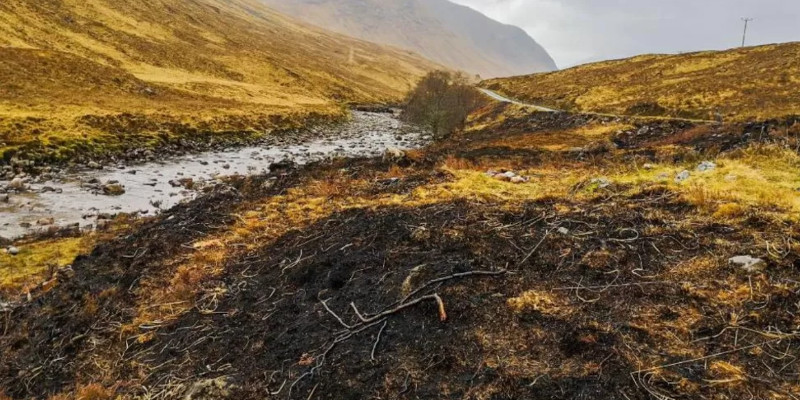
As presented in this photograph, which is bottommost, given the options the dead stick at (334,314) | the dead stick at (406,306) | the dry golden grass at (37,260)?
the dry golden grass at (37,260)

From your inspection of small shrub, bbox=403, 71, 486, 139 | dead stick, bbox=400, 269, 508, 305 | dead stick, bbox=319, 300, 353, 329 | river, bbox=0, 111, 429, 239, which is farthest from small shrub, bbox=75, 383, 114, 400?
small shrub, bbox=403, 71, 486, 139

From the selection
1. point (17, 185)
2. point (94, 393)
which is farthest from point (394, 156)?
point (17, 185)

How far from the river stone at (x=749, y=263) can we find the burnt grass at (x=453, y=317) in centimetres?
13

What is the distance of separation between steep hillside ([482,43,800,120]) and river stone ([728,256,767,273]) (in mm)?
23185

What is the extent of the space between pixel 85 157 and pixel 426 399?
2745 centimetres

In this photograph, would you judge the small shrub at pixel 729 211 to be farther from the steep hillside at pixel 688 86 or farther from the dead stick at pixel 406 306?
the steep hillside at pixel 688 86

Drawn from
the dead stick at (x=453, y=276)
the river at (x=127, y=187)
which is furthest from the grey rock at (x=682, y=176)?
the river at (x=127, y=187)

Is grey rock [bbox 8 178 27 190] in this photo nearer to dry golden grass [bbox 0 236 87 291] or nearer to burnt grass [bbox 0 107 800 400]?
dry golden grass [bbox 0 236 87 291]

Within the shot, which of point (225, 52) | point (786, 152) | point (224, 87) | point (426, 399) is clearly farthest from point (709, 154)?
point (225, 52)

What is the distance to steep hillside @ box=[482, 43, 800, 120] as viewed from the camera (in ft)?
109

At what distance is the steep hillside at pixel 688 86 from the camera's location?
3328cm

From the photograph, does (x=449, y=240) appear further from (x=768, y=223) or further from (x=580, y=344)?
(x=768, y=223)

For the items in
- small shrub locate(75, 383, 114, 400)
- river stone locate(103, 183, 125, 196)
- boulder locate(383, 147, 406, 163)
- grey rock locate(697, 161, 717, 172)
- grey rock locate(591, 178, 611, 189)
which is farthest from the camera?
river stone locate(103, 183, 125, 196)

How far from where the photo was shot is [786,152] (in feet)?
42.4
